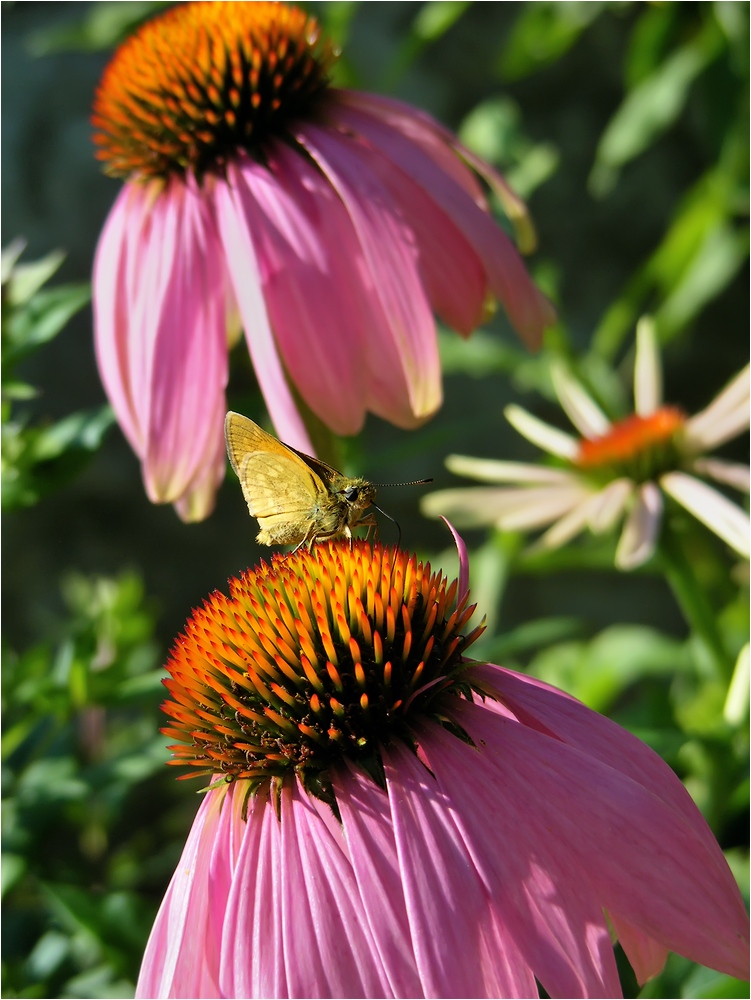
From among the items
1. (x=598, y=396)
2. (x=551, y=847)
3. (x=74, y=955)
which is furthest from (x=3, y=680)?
(x=598, y=396)

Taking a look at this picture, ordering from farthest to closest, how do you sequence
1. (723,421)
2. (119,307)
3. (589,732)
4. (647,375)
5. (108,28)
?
(108,28), (647,375), (723,421), (119,307), (589,732)

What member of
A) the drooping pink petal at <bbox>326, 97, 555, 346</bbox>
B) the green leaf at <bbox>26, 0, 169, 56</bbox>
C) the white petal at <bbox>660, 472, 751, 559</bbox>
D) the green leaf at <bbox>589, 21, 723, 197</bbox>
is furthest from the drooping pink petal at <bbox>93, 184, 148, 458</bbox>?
the green leaf at <bbox>589, 21, 723, 197</bbox>

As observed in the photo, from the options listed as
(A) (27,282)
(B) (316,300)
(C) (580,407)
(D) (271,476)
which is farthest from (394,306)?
(C) (580,407)

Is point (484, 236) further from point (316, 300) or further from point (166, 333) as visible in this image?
point (166, 333)

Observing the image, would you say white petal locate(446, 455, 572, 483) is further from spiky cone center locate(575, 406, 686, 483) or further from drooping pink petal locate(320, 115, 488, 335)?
drooping pink petal locate(320, 115, 488, 335)

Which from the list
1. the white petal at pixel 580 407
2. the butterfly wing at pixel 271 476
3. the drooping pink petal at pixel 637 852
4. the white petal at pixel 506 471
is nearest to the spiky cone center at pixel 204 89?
the butterfly wing at pixel 271 476

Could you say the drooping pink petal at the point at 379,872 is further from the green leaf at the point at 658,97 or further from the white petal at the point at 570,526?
the green leaf at the point at 658,97

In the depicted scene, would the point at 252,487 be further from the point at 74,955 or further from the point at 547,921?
the point at 74,955
